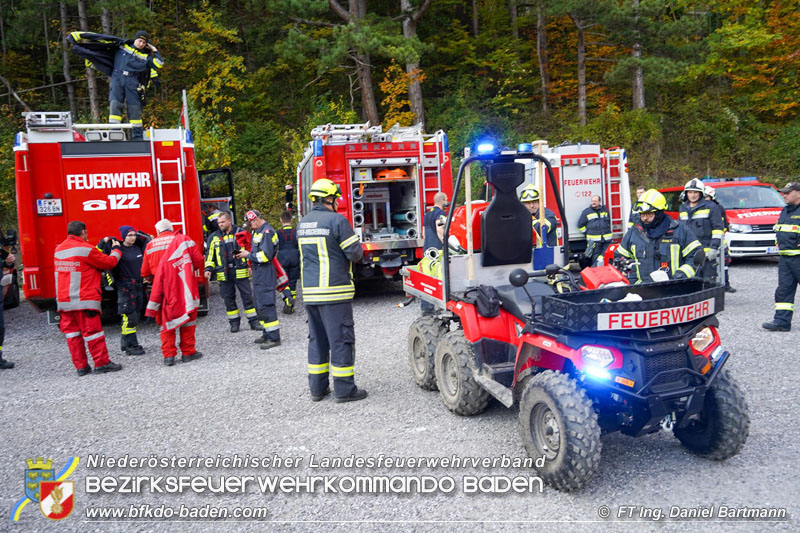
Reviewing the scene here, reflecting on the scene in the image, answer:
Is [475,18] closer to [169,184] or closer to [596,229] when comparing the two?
[596,229]

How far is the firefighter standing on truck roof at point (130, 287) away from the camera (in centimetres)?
804

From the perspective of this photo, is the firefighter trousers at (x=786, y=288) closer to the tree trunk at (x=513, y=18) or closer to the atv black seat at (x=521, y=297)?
the atv black seat at (x=521, y=297)

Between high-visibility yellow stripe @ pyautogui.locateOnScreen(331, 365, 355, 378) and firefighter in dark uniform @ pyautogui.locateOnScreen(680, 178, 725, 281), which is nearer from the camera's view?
high-visibility yellow stripe @ pyautogui.locateOnScreen(331, 365, 355, 378)

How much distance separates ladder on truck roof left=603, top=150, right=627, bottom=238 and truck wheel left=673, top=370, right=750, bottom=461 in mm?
9110

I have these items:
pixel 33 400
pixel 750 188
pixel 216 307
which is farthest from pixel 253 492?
pixel 750 188

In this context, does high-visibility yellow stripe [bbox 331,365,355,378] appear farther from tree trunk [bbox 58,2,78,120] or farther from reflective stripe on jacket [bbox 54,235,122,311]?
tree trunk [bbox 58,2,78,120]

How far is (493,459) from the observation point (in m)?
4.27

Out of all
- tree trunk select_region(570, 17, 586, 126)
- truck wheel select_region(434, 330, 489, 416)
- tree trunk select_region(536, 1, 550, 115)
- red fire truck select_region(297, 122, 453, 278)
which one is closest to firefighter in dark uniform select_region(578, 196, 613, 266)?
red fire truck select_region(297, 122, 453, 278)

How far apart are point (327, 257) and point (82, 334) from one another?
3552 mm

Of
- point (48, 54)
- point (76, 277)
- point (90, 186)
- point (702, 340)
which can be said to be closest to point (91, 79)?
point (48, 54)

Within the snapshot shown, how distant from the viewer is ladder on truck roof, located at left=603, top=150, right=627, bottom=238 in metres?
12.6

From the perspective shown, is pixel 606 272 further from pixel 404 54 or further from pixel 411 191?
pixel 404 54

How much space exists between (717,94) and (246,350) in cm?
2261

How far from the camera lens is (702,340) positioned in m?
3.88
